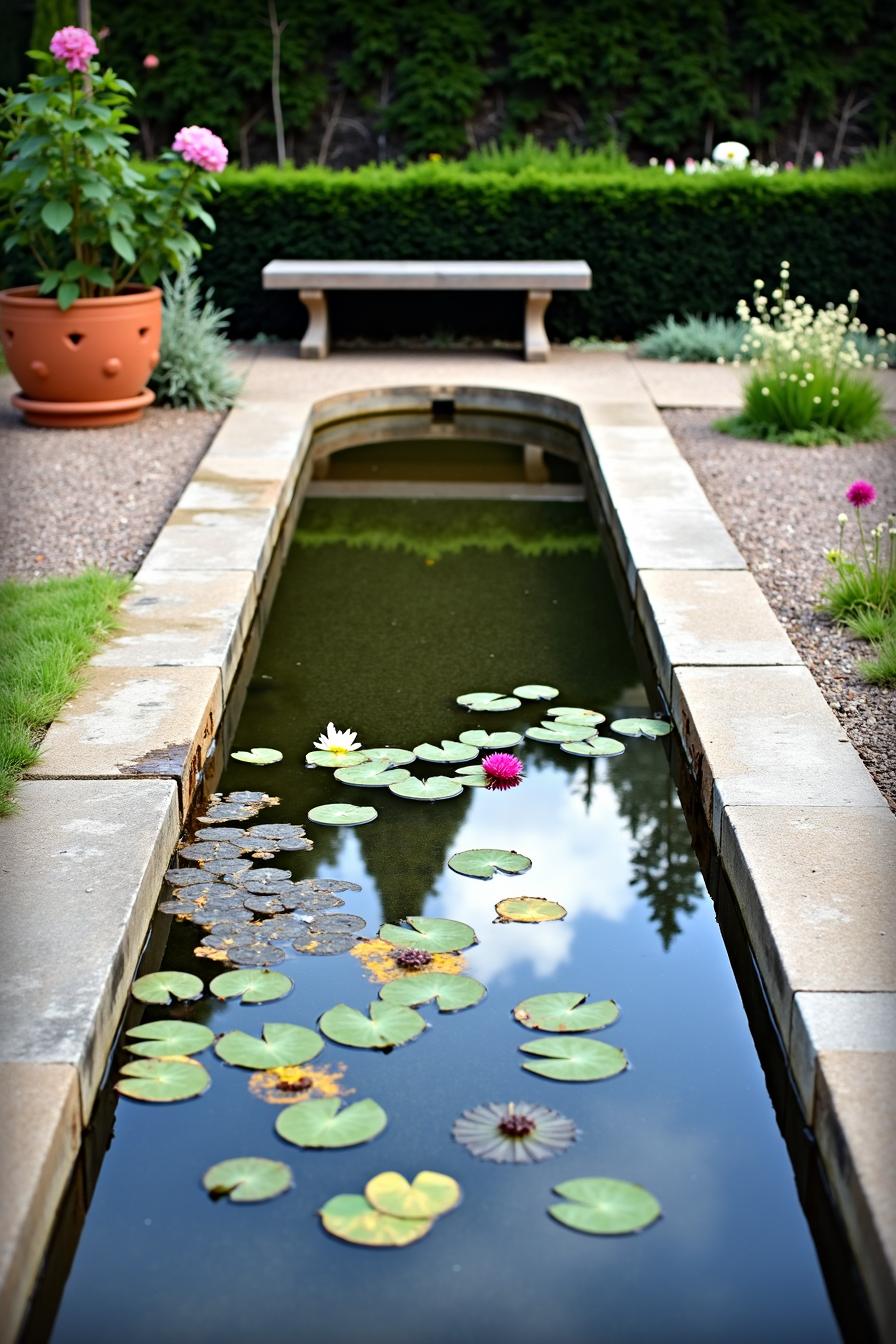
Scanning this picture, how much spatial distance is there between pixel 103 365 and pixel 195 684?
337cm

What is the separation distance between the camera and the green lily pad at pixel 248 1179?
2182 mm

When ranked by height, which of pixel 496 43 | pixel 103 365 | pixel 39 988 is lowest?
pixel 39 988

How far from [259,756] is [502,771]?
65 cm

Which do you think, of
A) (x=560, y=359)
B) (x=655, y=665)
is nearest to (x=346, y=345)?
(x=560, y=359)

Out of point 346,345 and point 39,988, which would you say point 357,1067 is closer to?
point 39,988

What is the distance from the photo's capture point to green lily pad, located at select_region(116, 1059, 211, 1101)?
7.91ft

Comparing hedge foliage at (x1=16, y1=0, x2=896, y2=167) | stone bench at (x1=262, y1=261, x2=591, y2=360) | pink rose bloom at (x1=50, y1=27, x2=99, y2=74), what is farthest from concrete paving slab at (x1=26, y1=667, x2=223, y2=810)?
hedge foliage at (x1=16, y1=0, x2=896, y2=167)

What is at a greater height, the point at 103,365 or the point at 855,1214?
the point at 103,365

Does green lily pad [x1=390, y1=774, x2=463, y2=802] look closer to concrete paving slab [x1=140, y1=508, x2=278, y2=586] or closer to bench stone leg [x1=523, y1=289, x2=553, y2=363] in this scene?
concrete paving slab [x1=140, y1=508, x2=278, y2=586]

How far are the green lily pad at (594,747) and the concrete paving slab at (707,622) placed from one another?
0.29 meters

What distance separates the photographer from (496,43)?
12.8 m

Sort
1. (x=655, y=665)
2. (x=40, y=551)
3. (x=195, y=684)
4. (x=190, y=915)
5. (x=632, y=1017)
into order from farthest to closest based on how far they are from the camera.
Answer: (x=40, y=551)
(x=655, y=665)
(x=195, y=684)
(x=190, y=915)
(x=632, y=1017)

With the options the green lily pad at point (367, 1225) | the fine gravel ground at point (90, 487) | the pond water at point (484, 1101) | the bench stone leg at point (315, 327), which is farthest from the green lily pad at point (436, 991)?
the bench stone leg at point (315, 327)

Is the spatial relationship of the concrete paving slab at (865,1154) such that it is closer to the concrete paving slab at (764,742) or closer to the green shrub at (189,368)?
the concrete paving slab at (764,742)
